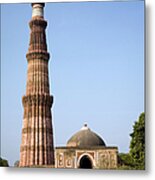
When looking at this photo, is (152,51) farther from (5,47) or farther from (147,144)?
(5,47)

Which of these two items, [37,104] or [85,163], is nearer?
[85,163]

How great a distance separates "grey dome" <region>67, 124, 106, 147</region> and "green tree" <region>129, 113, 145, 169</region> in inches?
7.6

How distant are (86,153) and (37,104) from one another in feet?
1.50

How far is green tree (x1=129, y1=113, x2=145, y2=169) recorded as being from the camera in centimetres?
323

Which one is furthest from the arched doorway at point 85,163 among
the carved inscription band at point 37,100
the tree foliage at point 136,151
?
the carved inscription band at point 37,100

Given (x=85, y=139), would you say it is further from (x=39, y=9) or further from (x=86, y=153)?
(x=39, y=9)

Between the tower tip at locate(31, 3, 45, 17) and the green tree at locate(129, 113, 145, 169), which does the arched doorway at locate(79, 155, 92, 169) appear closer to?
the green tree at locate(129, 113, 145, 169)

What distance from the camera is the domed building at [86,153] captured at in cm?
330

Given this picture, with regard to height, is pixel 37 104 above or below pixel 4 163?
above

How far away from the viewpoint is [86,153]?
3340 millimetres

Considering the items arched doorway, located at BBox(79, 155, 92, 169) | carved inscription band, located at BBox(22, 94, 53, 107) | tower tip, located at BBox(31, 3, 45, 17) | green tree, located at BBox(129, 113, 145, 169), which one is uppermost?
tower tip, located at BBox(31, 3, 45, 17)

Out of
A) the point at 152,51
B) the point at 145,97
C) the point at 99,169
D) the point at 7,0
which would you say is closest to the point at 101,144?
the point at 99,169

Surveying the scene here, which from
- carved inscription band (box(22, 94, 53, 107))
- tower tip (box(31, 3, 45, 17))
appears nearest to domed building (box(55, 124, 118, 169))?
carved inscription band (box(22, 94, 53, 107))

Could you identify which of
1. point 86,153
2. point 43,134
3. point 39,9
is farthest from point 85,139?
point 39,9
